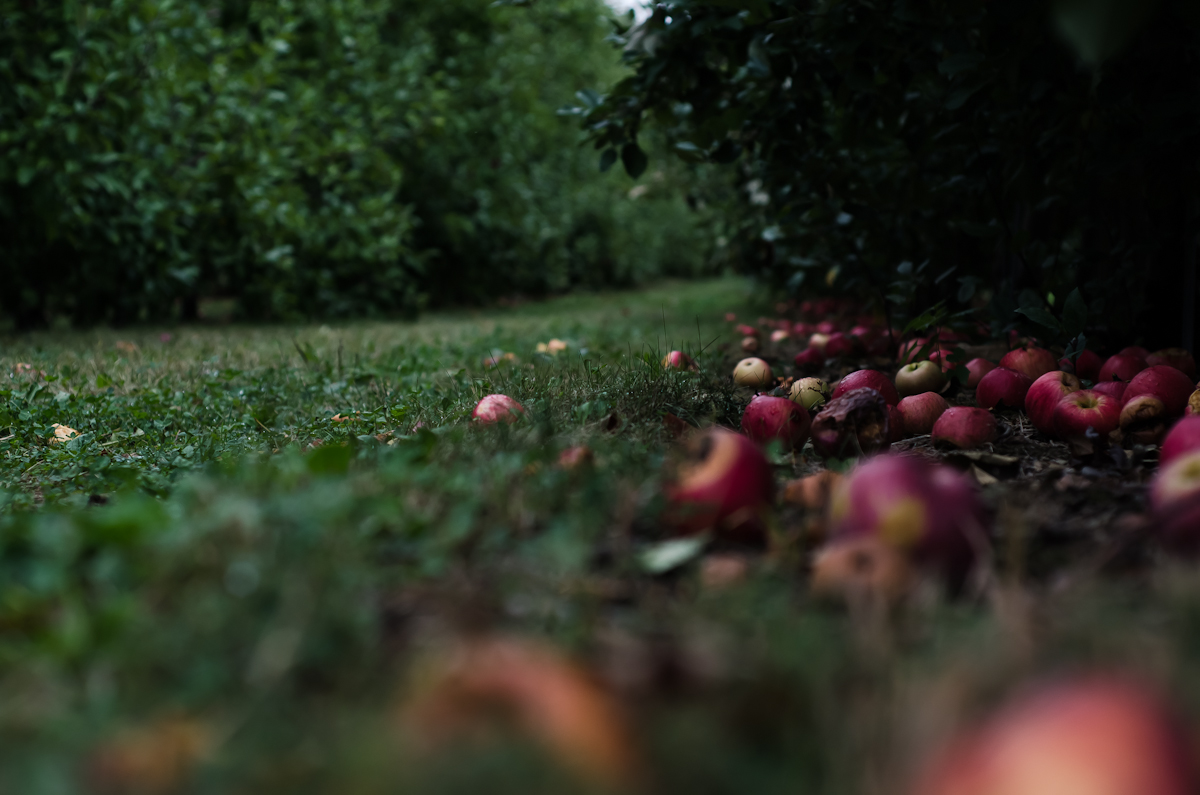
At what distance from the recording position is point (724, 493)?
4.31 ft

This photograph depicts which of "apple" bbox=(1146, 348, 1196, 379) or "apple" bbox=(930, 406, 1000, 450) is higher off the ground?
"apple" bbox=(1146, 348, 1196, 379)

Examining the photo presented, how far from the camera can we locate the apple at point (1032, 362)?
9.34 feet

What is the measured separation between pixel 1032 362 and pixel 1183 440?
142cm

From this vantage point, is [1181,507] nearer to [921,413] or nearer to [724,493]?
[724,493]

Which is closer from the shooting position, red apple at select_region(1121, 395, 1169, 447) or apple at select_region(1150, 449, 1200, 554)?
apple at select_region(1150, 449, 1200, 554)

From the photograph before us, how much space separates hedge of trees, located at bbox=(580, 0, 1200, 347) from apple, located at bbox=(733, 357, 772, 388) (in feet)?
2.21

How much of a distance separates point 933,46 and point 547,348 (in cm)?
256

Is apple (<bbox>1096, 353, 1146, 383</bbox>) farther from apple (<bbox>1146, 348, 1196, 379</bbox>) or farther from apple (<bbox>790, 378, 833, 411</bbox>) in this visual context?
apple (<bbox>790, 378, 833, 411</bbox>)

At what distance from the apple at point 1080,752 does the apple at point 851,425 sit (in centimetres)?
136

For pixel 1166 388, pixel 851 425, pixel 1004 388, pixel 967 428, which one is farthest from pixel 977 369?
pixel 851 425

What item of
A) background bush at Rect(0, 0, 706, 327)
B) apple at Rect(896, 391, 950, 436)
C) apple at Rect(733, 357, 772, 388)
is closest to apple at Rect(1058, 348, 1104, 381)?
apple at Rect(896, 391, 950, 436)

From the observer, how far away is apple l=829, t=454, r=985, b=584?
112 centimetres

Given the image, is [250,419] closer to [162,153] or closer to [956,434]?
[956,434]

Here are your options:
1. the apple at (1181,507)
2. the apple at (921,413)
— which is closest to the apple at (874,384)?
the apple at (921,413)
